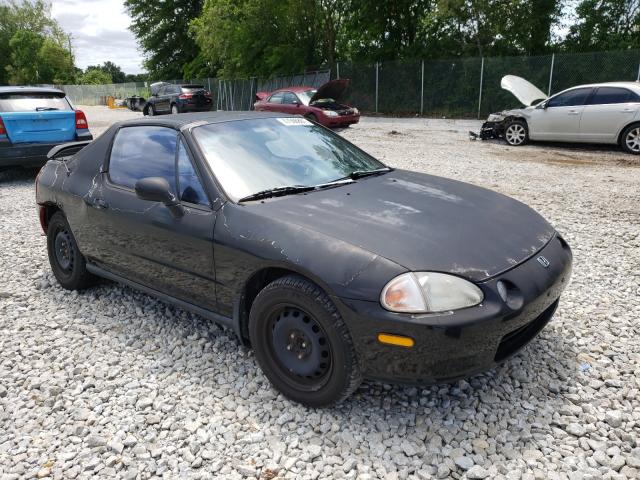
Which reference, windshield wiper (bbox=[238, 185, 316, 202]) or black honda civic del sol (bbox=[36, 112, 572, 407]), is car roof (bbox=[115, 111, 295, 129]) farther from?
windshield wiper (bbox=[238, 185, 316, 202])

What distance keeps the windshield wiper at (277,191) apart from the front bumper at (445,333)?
0.91 metres

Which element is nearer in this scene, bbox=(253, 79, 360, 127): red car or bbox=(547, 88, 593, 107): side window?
bbox=(547, 88, 593, 107): side window

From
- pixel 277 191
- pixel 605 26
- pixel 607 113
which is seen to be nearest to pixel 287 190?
pixel 277 191

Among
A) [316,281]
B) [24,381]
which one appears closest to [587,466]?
[316,281]

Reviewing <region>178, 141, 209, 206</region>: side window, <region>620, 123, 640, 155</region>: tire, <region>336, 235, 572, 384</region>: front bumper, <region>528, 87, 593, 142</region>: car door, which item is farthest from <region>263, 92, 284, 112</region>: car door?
<region>336, 235, 572, 384</region>: front bumper

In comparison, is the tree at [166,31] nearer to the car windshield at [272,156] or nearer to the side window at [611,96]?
the side window at [611,96]

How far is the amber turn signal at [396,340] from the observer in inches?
84.5

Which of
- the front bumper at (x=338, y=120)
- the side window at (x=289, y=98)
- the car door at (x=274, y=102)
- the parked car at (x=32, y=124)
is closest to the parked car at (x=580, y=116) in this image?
the front bumper at (x=338, y=120)

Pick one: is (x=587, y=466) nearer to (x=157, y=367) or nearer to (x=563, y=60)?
(x=157, y=367)

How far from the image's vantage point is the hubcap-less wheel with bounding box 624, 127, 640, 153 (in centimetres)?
1038

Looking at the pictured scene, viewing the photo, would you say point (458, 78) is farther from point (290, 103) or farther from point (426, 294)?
point (426, 294)

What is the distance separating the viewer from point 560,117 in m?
11.4

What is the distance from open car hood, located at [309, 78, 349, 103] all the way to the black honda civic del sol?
13.2 m

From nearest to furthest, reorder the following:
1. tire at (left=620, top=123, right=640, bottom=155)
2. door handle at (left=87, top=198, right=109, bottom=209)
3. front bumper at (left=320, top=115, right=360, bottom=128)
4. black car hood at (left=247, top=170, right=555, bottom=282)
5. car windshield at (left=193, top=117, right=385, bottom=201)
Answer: black car hood at (left=247, top=170, right=555, bottom=282), car windshield at (left=193, top=117, right=385, bottom=201), door handle at (left=87, top=198, right=109, bottom=209), tire at (left=620, top=123, right=640, bottom=155), front bumper at (left=320, top=115, right=360, bottom=128)
